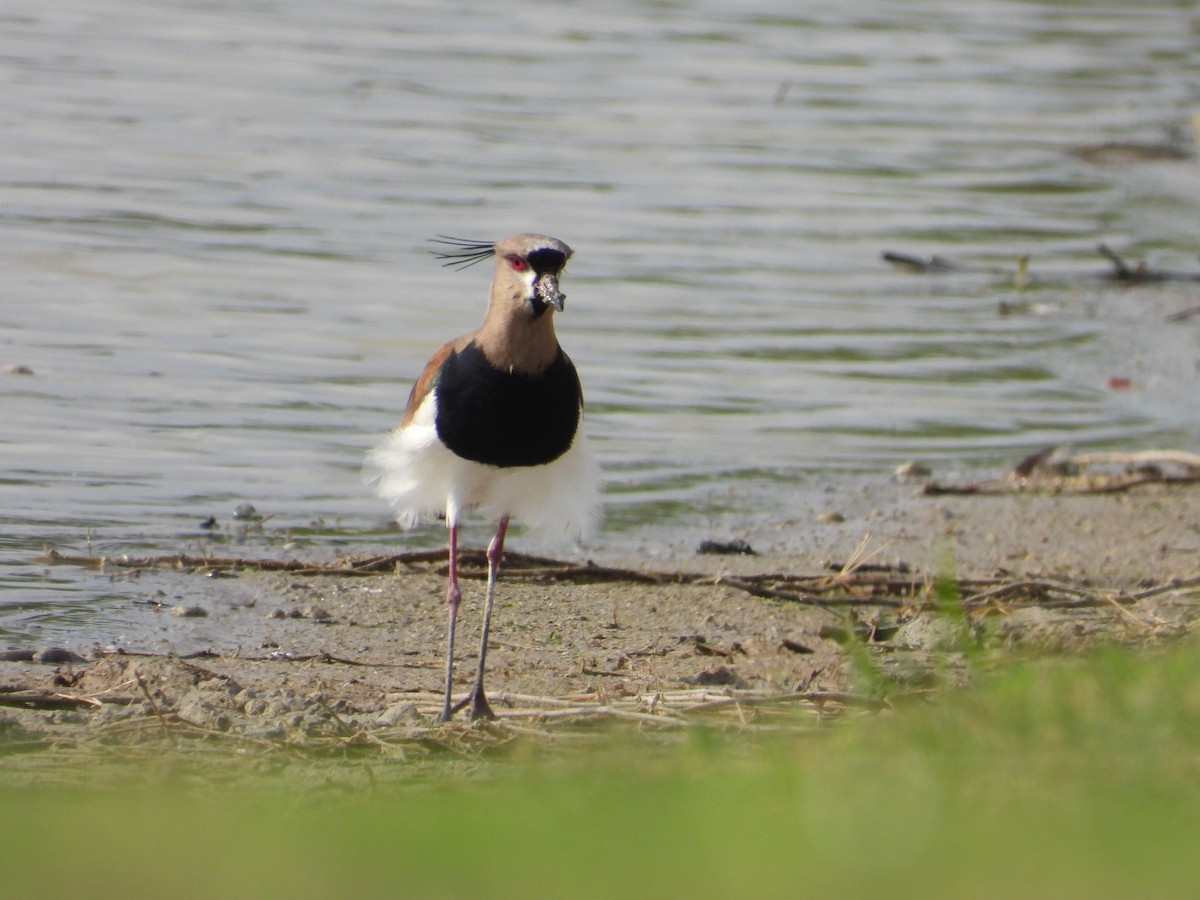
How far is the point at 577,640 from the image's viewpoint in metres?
6.91

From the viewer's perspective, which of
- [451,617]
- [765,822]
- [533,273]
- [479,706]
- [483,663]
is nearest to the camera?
[765,822]

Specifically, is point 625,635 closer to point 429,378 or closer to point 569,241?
point 429,378

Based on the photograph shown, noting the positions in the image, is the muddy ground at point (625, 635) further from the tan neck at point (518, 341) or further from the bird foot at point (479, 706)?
the tan neck at point (518, 341)

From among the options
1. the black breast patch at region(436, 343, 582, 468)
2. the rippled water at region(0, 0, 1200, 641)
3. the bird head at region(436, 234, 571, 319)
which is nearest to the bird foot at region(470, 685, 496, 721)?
the black breast patch at region(436, 343, 582, 468)

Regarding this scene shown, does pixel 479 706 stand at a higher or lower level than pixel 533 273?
lower

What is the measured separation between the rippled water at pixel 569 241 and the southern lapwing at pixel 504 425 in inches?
60.2

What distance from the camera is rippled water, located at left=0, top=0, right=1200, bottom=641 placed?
354 inches

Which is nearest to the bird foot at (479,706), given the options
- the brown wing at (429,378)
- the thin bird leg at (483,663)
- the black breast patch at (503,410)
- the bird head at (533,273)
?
the thin bird leg at (483,663)

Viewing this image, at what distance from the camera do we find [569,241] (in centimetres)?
1275

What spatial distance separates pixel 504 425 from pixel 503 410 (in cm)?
5

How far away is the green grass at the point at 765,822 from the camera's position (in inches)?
120

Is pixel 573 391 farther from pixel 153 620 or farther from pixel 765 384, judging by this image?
pixel 765 384

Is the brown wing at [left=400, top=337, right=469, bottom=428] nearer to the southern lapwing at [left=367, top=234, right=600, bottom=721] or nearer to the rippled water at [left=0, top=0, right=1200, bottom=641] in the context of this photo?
the southern lapwing at [left=367, top=234, right=600, bottom=721]

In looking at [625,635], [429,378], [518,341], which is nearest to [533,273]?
[518,341]
